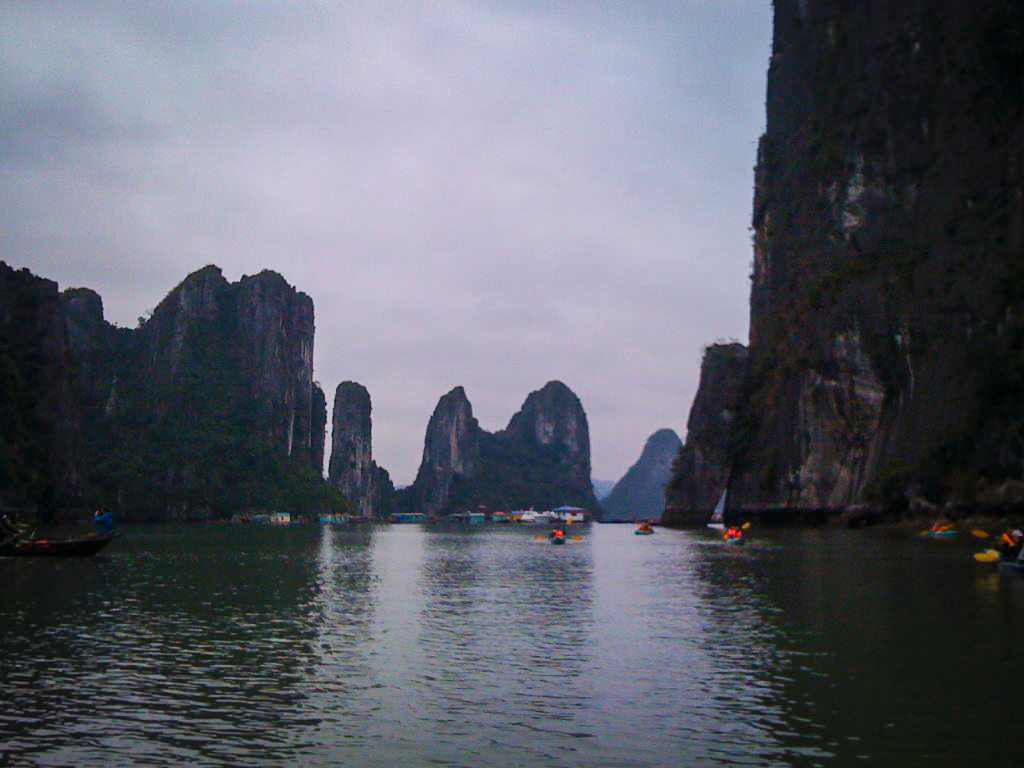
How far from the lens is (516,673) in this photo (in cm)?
1900

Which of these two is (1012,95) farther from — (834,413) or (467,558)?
(467,558)

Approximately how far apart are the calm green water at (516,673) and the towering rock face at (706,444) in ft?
394

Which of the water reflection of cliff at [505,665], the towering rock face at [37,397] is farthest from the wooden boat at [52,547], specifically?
the towering rock face at [37,397]

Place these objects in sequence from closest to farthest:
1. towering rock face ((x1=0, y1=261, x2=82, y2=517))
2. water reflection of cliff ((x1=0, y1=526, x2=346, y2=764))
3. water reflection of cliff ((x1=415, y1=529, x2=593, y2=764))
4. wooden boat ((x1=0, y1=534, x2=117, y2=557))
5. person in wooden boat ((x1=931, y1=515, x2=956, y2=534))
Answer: water reflection of cliff ((x1=0, y1=526, x2=346, y2=764)) < water reflection of cliff ((x1=415, y1=529, x2=593, y2=764)) < wooden boat ((x1=0, y1=534, x2=117, y2=557)) < person in wooden boat ((x1=931, y1=515, x2=956, y2=534)) < towering rock face ((x1=0, y1=261, x2=82, y2=517))

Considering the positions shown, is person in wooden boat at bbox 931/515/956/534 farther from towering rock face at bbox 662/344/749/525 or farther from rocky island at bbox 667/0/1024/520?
towering rock face at bbox 662/344/749/525

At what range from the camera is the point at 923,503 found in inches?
3194

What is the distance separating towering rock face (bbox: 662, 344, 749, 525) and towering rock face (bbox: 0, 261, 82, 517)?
92.9m

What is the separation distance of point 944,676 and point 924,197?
8180cm

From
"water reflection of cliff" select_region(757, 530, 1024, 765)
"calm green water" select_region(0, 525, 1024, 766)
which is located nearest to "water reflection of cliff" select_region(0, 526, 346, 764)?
"calm green water" select_region(0, 525, 1024, 766)

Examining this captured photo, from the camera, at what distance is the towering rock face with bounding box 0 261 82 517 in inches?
4675

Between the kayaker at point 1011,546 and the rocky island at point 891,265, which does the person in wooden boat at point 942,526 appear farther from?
the kayaker at point 1011,546

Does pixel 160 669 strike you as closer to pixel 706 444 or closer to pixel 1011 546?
pixel 1011 546

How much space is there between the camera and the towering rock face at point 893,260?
256 ft

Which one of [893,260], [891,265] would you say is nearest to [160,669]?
[891,265]
